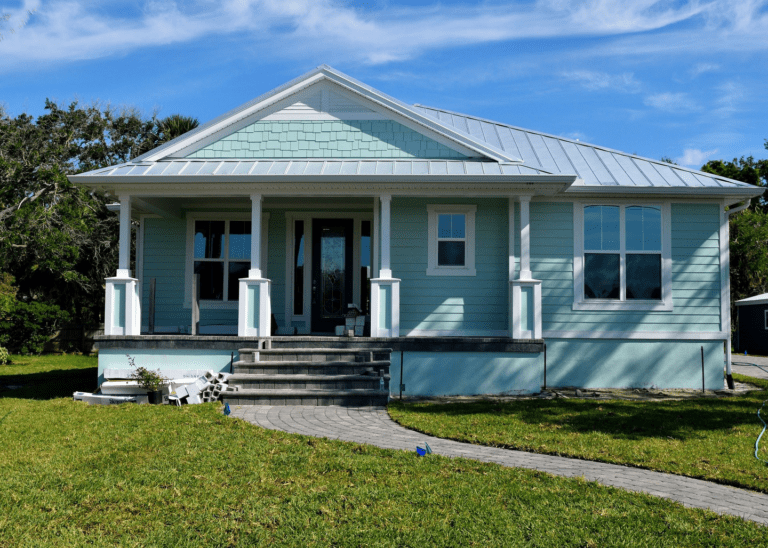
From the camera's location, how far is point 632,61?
53.0ft

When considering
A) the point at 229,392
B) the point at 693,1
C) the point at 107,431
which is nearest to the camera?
the point at 107,431

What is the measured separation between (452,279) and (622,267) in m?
3.16

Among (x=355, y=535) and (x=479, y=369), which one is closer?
(x=355, y=535)

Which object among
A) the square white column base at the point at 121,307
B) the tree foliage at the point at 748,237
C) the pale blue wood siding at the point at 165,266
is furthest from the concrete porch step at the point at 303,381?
the tree foliage at the point at 748,237

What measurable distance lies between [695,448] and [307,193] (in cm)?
706

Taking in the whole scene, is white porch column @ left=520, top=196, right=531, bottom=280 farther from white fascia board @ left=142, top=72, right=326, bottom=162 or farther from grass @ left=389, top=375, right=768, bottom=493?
white fascia board @ left=142, top=72, right=326, bottom=162

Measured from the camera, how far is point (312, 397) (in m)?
9.04

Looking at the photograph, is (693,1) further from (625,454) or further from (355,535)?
(355,535)

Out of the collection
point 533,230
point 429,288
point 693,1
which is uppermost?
point 693,1

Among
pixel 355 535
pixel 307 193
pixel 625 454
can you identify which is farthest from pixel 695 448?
pixel 307 193

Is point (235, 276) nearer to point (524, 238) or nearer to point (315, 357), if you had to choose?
point (315, 357)

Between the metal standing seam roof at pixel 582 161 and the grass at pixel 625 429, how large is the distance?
160 inches

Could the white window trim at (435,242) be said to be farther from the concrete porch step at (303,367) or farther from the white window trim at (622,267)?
the concrete porch step at (303,367)

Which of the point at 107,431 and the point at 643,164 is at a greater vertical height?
the point at 643,164
